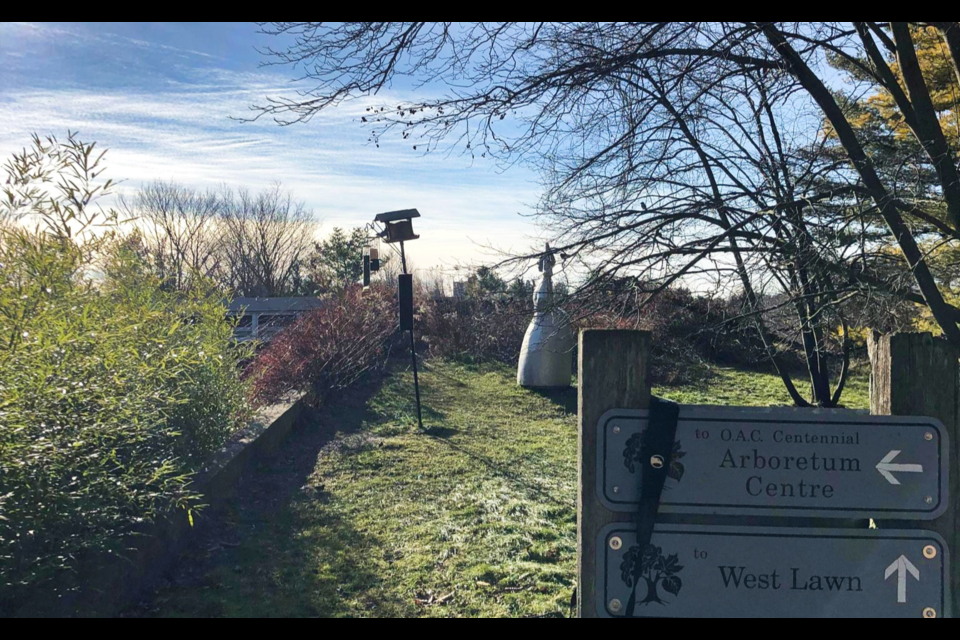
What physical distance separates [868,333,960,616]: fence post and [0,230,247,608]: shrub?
3432 mm

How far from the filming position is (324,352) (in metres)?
11.8

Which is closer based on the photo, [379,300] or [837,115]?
[837,115]

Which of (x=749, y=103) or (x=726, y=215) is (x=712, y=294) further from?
(x=749, y=103)

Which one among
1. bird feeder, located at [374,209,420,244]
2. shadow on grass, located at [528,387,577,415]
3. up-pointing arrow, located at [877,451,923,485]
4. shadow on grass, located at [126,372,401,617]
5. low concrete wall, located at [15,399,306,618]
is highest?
bird feeder, located at [374,209,420,244]

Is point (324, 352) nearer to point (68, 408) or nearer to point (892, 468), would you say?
point (68, 408)

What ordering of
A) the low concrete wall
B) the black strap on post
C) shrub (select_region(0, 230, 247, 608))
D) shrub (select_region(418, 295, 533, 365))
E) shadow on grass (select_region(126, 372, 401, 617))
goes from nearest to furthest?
the black strap on post < shrub (select_region(0, 230, 247, 608)) < the low concrete wall < shadow on grass (select_region(126, 372, 401, 617)) < shrub (select_region(418, 295, 533, 365))

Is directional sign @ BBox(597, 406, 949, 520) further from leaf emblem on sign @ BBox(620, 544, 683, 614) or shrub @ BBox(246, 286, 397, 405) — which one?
shrub @ BBox(246, 286, 397, 405)

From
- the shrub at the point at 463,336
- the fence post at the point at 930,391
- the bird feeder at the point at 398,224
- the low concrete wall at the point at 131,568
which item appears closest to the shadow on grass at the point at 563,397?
the shrub at the point at 463,336

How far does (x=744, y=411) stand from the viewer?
1896 millimetres

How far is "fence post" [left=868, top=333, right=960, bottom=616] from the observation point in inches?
73.8

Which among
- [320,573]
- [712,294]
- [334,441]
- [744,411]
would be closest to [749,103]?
[712,294]

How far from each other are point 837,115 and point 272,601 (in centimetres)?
474

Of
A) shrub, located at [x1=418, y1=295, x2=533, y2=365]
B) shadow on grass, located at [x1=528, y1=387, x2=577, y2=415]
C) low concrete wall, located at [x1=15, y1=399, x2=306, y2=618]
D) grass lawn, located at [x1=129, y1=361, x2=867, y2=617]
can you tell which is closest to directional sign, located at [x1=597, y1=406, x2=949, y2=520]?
grass lawn, located at [x1=129, y1=361, x2=867, y2=617]

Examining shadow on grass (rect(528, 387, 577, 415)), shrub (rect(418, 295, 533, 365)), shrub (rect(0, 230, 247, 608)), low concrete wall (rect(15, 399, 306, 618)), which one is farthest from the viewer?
shrub (rect(418, 295, 533, 365))
